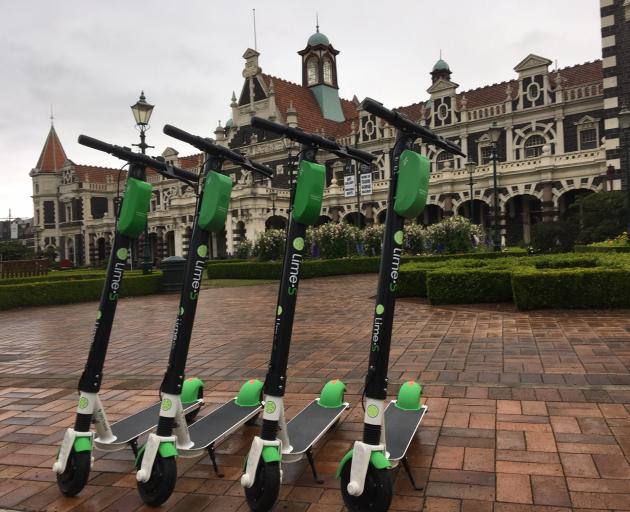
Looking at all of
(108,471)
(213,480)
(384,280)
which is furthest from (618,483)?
(108,471)

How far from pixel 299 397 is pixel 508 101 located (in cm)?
3163

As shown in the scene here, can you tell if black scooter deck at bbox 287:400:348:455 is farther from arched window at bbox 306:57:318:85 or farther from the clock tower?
arched window at bbox 306:57:318:85

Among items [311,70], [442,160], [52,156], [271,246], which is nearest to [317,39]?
[311,70]

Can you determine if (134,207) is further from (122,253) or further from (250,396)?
(250,396)

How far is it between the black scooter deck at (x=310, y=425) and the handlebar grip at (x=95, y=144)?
211 cm

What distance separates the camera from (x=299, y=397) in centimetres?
463

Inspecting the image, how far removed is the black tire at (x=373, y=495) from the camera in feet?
8.19

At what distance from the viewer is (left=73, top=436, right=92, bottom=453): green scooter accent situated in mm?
2928

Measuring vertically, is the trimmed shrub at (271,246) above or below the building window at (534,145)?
below

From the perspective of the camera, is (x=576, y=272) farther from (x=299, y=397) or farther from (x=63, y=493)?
(x=63, y=493)

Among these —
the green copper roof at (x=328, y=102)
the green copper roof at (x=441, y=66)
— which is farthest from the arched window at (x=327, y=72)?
the green copper roof at (x=441, y=66)

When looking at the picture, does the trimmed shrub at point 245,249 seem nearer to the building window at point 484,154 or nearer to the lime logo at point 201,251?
the building window at point 484,154

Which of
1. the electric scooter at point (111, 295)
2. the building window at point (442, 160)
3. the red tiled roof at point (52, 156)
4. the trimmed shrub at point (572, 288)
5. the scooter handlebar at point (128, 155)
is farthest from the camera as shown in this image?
the red tiled roof at point (52, 156)

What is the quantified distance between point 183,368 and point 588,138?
3186 cm
